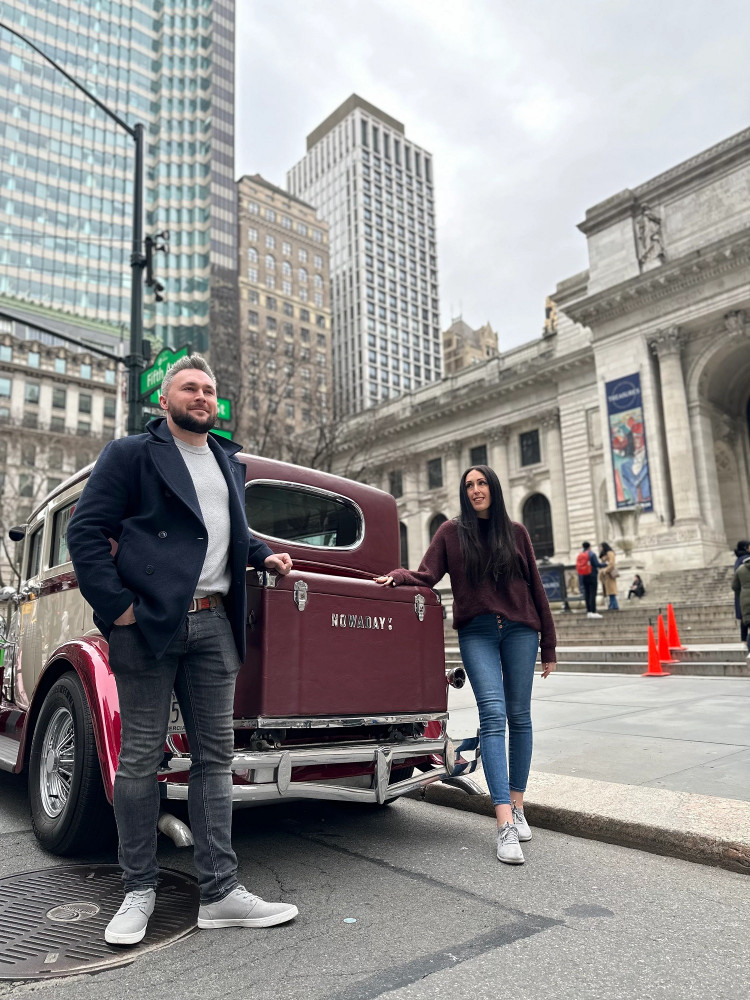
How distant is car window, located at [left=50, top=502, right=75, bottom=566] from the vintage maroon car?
0.08m

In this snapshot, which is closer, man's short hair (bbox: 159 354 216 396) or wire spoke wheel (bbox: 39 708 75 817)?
man's short hair (bbox: 159 354 216 396)

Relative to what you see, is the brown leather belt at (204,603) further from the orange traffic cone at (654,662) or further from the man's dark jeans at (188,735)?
the orange traffic cone at (654,662)

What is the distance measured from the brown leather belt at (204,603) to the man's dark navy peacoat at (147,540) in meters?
0.07

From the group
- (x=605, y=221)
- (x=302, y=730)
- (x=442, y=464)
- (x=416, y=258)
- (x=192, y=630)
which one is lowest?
(x=302, y=730)

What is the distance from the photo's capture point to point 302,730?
11.6 ft

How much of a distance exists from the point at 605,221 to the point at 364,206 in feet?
330

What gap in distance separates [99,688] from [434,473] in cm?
4521

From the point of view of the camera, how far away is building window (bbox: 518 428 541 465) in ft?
139

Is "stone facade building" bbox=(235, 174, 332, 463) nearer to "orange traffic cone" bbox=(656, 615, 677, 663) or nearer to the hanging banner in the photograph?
the hanging banner

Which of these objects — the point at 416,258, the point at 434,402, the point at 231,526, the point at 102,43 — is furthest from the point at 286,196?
the point at 231,526

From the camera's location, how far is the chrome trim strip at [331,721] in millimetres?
3184

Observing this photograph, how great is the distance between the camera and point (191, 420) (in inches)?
119

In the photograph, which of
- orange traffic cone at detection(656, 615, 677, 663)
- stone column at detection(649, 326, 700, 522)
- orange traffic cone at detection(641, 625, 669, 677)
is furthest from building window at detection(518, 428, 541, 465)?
orange traffic cone at detection(641, 625, 669, 677)

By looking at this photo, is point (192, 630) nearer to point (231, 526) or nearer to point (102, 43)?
point (231, 526)
